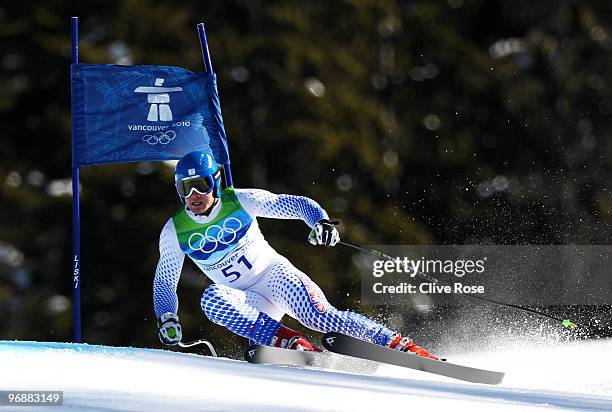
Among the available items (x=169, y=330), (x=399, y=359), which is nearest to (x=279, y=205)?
(x=169, y=330)

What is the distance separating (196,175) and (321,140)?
320 inches

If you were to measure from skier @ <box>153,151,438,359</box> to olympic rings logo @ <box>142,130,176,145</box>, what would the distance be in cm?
93

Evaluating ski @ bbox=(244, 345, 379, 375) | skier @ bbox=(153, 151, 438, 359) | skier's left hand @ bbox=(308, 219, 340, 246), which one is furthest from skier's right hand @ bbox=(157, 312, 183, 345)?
skier's left hand @ bbox=(308, 219, 340, 246)

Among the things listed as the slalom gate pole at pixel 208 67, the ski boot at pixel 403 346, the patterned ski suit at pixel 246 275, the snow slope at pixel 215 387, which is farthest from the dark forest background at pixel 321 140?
the snow slope at pixel 215 387

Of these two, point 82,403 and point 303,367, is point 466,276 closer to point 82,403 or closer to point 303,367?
point 303,367

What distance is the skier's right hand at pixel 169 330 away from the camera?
6113 millimetres

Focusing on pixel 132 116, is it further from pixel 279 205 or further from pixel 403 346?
pixel 403 346

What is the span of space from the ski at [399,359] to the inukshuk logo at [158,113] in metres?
1.75

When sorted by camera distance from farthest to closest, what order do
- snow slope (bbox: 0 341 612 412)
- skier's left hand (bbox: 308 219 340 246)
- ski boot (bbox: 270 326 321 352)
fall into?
ski boot (bbox: 270 326 321 352) → skier's left hand (bbox: 308 219 340 246) → snow slope (bbox: 0 341 612 412)

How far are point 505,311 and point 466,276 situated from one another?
39 cm

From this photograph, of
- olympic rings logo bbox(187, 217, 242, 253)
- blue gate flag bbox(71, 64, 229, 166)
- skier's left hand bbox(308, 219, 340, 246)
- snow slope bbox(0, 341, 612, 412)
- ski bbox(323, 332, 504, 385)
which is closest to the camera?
snow slope bbox(0, 341, 612, 412)

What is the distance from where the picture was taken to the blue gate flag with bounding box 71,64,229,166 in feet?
23.2

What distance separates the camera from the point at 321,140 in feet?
46.4

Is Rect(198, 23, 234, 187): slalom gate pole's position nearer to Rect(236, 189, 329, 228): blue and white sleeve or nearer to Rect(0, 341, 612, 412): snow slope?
Rect(236, 189, 329, 228): blue and white sleeve
